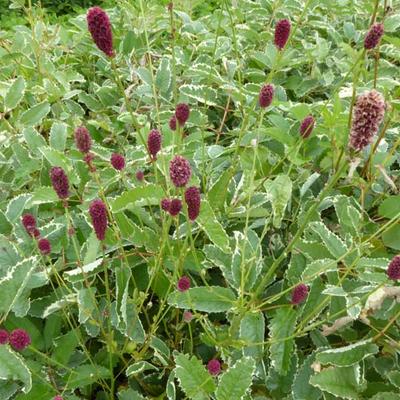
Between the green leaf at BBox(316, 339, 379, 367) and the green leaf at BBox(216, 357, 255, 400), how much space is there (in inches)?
5.7

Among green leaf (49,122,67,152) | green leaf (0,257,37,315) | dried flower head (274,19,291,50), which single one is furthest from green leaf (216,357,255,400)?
green leaf (49,122,67,152)

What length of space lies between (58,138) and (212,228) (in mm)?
565

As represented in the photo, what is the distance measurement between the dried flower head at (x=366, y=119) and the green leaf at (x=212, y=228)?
341 mm

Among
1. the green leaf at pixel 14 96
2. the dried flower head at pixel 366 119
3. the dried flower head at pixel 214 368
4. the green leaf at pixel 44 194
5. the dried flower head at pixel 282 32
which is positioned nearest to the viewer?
the dried flower head at pixel 366 119

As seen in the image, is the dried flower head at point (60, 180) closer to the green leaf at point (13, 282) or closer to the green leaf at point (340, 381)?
the green leaf at point (13, 282)

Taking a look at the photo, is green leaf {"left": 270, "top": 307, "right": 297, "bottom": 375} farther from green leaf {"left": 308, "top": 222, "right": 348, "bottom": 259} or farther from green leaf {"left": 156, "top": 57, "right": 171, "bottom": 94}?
green leaf {"left": 156, "top": 57, "right": 171, "bottom": 94}

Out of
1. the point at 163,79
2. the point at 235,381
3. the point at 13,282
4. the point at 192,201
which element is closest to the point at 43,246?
the point at 13,282

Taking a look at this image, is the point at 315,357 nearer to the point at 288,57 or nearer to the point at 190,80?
the point at 288,57

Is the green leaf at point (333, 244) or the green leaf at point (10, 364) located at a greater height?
the green leaf at point (333, 244)

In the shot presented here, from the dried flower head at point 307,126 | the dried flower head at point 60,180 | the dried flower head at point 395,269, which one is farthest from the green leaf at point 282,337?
the dried flower head at point 60,180

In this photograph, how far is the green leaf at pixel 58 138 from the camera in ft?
4.52

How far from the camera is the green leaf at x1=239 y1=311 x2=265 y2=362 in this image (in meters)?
1.02

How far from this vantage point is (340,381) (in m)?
0.99

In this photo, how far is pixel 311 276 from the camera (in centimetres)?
97
